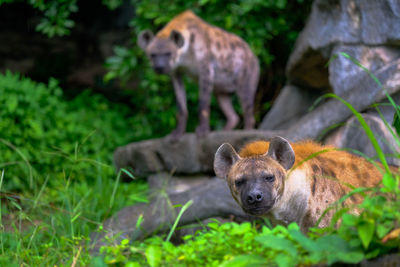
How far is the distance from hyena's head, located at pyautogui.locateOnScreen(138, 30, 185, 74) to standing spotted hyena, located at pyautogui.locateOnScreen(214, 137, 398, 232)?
269cm

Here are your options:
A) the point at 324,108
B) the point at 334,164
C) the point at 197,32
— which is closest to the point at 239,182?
the point at 334,164

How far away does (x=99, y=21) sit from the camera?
912 centimetres

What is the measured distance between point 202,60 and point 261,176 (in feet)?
10.2

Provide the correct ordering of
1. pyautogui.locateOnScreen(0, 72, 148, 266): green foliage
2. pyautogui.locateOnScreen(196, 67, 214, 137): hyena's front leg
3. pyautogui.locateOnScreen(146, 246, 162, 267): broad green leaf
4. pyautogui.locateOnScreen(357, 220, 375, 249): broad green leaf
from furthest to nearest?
pyautogui.locateOnScreen(196, 67, 214, 137): hyena's front leg → pyautogui.locateOnScreen(0, 72, 148, 266): green foliage → pyautogui.locateOnScreen(146, 246, 162, 267): broad green leaf → pyautogui.locateOnScreen(357, 220, 375, 249): broad green leaf

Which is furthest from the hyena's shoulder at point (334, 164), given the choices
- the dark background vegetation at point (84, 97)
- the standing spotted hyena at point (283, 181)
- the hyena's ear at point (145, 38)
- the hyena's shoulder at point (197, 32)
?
the hyena's ear at point (145, 38)

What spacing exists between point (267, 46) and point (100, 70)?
2884 mm

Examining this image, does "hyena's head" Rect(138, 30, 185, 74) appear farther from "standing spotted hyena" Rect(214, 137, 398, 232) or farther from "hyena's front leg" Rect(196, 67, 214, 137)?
"standing spotted hyena" Rect(214, 137, 398, 232)

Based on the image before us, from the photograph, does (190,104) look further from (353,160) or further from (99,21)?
(353,160)

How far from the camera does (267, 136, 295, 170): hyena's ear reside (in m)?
3.09

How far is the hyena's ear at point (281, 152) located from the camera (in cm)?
309

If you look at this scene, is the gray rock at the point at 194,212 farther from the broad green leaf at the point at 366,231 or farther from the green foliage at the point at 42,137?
the broad green leaf at the point at 366,231

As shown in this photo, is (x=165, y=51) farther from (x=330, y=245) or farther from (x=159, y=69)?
(x=330, y=245)

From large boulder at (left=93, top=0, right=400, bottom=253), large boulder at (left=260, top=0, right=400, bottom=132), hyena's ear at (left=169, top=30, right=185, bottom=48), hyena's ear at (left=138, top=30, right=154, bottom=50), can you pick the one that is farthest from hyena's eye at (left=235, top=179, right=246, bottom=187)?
hyena's ear at (left=138, top=30, right=154, bottom=50)

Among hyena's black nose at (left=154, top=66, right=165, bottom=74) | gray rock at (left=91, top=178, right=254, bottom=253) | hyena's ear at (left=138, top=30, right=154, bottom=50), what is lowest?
gray rock at (left=91, top=178, right=254, bottom=253)
